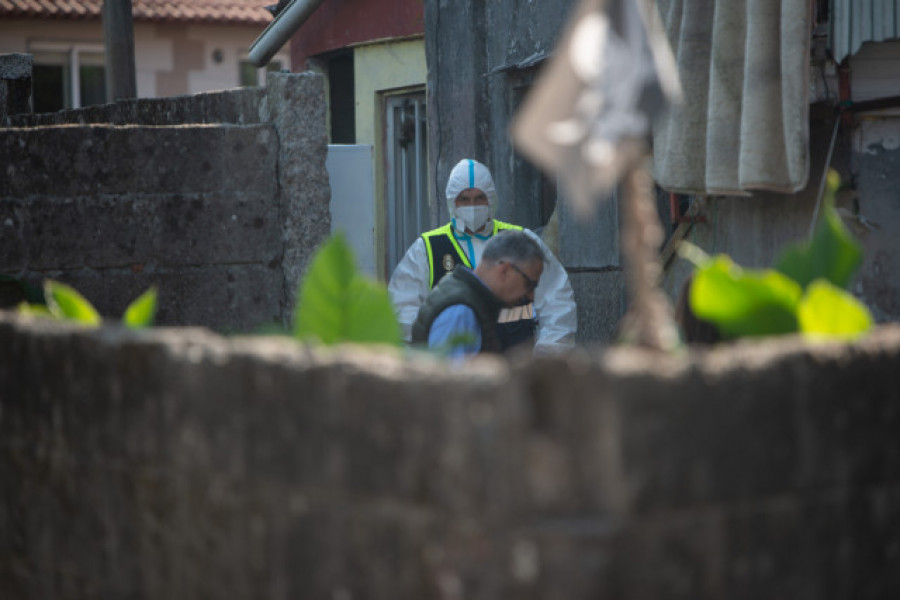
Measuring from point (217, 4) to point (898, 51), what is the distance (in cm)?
1778

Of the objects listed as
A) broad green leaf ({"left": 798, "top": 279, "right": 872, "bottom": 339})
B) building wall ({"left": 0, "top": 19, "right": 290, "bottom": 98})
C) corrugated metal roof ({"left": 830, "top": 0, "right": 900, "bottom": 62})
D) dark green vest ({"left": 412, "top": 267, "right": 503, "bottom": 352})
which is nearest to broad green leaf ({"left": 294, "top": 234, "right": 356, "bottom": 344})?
broad green leaf ({"left": 798, "top": 279, "right": 872, "bottom": 339})

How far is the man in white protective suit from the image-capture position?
668 centimetres

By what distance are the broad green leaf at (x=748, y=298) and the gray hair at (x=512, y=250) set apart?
2.62m

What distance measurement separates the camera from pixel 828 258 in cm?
288

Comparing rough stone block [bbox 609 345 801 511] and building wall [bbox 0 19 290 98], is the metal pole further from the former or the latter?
rough stone block [bbox 609 345 801 511]

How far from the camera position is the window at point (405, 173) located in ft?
39.3

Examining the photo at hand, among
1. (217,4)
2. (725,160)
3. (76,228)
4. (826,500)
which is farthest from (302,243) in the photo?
(217,4)

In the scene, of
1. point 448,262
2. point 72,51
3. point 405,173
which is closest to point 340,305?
point 448,262

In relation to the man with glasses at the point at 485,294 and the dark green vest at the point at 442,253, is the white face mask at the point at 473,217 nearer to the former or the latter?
the dark green vest at the point at 442,253

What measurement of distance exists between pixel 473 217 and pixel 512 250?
173cm

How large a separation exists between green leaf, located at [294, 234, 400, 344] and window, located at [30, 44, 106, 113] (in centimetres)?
1943

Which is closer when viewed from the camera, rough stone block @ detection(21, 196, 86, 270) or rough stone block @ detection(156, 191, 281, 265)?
rough stone block @ detection(21, 196, 86, 270)

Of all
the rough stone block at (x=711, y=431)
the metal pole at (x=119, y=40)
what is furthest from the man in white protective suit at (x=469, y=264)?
the metal pole at (x=119, y=40)

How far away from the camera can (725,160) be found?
599 centimetres
